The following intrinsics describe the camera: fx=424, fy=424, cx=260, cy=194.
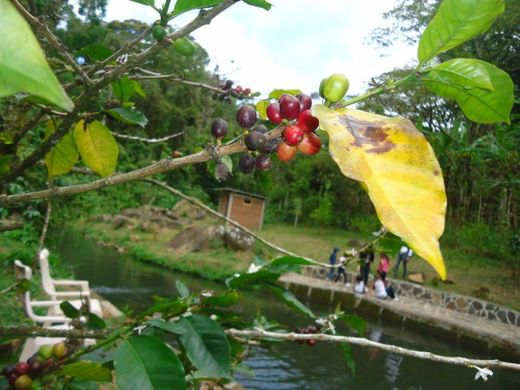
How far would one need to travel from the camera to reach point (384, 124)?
0.50 m

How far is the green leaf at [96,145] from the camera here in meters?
1.17

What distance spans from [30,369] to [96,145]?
2.00 feet

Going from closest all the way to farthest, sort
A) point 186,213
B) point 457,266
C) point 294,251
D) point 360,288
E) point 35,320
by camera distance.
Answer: point 35,320
point 360,288
point 457,266
point 294,251
point 186,213

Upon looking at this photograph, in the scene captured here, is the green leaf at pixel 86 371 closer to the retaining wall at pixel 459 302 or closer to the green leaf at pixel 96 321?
the green leaf at pixel 96 321

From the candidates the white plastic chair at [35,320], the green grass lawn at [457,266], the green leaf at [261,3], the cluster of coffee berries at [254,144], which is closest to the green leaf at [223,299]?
the cluster of coffee berries at [254,144]

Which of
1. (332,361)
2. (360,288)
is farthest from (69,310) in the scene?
(360,288)

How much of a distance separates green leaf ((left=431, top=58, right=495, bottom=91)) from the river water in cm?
373

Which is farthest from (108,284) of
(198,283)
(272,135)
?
(272,135)

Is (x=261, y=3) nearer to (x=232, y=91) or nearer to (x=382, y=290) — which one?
(x=232, y=91)

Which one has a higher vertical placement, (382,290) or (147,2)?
(147,2)

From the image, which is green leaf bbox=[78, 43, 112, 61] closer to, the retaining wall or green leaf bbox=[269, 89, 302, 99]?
green leaf bbox=[269, 89, 302, 99]

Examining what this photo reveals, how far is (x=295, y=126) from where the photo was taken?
0.63m

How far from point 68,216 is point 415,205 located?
645cm

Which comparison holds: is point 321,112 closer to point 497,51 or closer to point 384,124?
point 384,124
